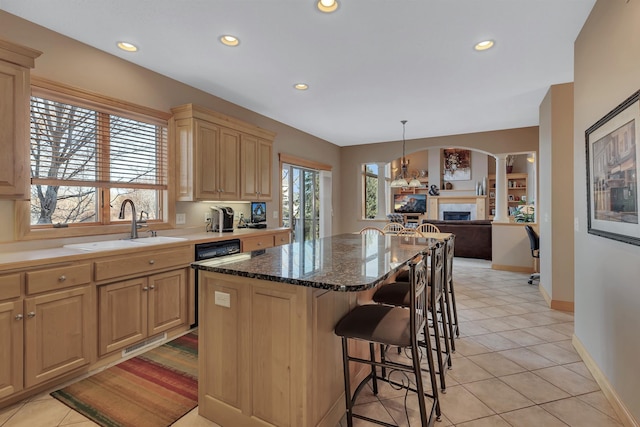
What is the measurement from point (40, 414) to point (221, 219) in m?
2.22

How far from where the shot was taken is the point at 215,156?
141 inches

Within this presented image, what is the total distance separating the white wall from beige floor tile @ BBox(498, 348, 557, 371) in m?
0.32

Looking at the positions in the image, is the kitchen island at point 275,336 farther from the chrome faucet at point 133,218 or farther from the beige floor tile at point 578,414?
the chrome faucet at point 133,218

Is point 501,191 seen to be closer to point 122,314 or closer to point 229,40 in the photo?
point 229,40

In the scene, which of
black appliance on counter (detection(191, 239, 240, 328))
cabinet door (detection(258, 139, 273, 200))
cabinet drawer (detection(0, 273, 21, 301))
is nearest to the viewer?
cabinet drawer (detection(0, 273, 21, 301))

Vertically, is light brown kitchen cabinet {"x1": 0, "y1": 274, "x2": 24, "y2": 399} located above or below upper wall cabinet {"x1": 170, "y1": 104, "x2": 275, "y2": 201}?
below

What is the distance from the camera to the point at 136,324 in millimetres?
2582

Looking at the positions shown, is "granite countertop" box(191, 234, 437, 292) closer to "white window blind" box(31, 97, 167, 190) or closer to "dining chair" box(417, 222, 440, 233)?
"white window blind" box(31, 97, 167, 190)

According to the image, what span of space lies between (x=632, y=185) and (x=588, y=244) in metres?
0.91

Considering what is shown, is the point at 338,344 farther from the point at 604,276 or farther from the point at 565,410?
the point at 604,276

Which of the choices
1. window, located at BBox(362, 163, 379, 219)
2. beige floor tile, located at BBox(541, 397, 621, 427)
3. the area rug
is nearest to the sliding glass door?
window, located at BBox(362, 163, 379, 219)

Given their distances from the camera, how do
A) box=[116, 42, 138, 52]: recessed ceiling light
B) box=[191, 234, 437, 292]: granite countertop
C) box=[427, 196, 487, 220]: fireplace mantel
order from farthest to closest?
box=[427, 196, 487, 220]: fireplace mantel < box=[116, 42, 138, 52]: recessed ceiling light < box=[191, 234, 437, 292]: granite countertop

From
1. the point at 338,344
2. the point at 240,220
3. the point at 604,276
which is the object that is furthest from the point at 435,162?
the point at 338,344

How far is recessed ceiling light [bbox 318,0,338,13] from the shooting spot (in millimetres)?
2188
